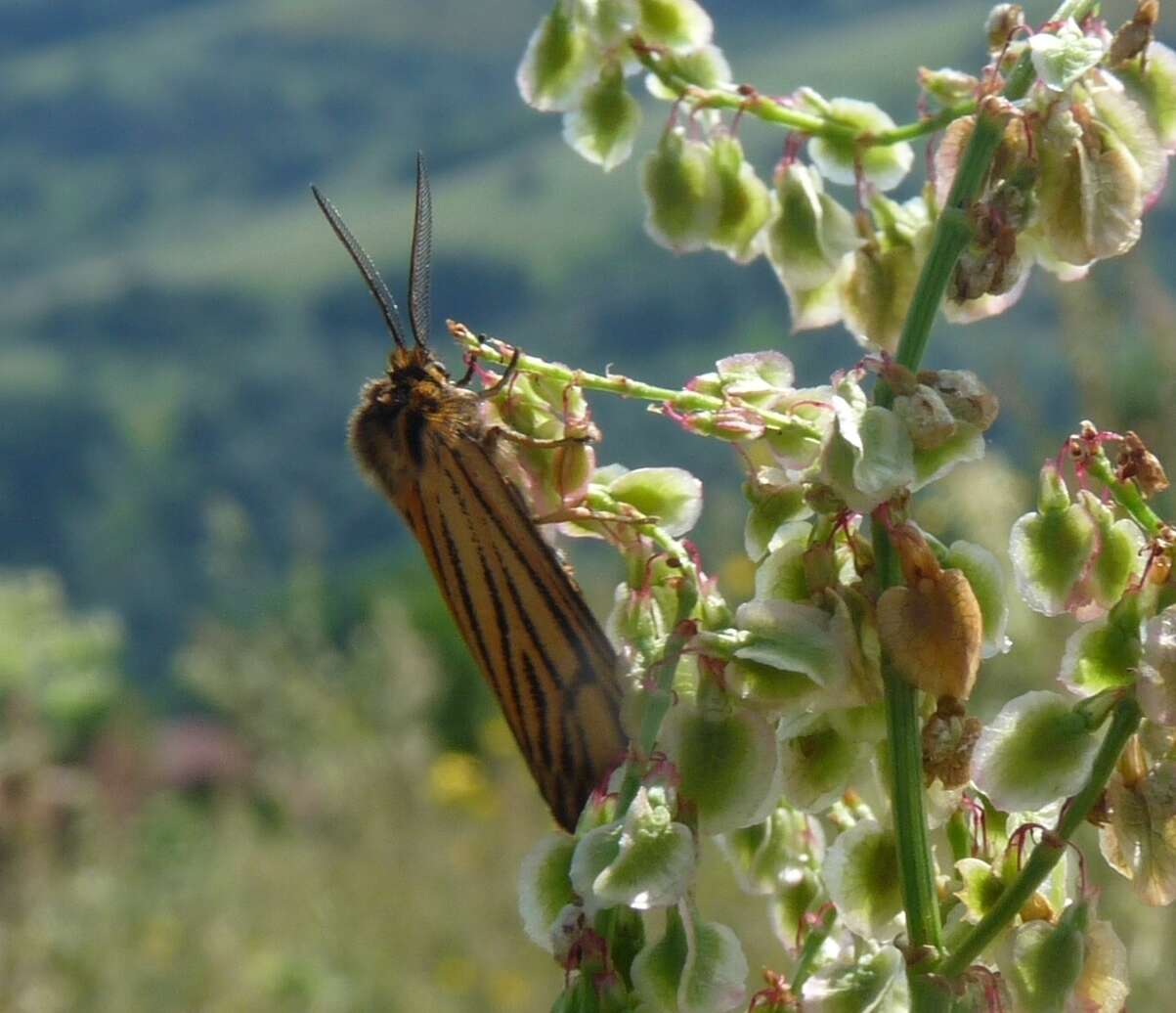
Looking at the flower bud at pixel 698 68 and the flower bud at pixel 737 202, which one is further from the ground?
the flower bud at pixel 698 68

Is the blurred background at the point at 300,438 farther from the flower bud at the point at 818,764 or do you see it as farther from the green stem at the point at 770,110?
the flower bud at the point at 818,764

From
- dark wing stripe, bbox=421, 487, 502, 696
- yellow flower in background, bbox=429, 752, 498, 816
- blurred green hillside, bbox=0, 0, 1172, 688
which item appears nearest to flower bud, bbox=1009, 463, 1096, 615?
dark wing stripe, bbox=421, 487, 502, 696

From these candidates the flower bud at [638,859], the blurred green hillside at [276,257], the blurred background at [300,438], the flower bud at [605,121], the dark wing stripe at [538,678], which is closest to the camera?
the flower bud at [638,859]

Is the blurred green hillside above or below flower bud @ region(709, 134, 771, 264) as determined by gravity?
above

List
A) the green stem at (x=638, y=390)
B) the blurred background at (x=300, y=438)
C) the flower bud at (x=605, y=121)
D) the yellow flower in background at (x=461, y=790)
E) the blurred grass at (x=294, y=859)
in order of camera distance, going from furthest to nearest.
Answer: the yellow flower in background at (x=461, y=790)
the blurred background at (x=300, y=438)
the blurred grass at (x=294, y=859)
the flower bud at (x=605, y=121)
the green stem at (x=638, y=390)

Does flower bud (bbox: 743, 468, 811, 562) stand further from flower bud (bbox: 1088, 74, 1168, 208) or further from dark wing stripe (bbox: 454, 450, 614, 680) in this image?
flower bud (bbox: 1088, 74, 1168, 208)

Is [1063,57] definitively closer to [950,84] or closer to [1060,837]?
[950,84]

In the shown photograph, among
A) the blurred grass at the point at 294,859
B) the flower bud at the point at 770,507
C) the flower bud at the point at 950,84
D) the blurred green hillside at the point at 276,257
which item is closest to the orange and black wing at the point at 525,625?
the flower bud at the point at 770,507

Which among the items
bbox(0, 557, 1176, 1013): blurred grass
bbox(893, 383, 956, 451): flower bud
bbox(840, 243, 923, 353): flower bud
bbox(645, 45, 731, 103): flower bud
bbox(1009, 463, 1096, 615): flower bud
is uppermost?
bbox(0, 557, 1176, 1013): blurred grass
